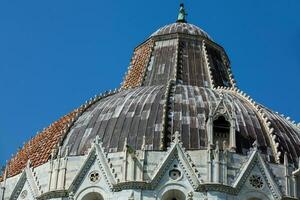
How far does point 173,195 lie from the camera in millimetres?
49656

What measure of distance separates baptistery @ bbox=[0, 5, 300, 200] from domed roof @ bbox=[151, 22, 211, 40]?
7.96m

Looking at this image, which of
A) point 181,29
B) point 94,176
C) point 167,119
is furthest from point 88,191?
point 181,29

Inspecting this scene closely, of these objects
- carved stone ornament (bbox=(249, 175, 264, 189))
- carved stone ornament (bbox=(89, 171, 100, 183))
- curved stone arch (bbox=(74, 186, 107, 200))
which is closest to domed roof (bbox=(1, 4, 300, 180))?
carved stone ornament (bbox=(89, 171, 100, 183))

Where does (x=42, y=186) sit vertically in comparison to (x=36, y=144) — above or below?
below

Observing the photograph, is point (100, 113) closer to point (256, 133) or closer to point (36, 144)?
point (36, 144)

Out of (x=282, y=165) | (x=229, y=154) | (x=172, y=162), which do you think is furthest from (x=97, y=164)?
(x=282, y=165)

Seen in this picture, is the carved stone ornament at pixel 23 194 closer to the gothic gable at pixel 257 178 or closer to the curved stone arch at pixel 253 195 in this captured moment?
the gothic gable at pixel 257 178

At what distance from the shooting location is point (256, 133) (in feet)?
175

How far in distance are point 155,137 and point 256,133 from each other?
716 cm

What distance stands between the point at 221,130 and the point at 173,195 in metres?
5.71

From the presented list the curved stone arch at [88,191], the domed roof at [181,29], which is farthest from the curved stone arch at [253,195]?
the domed roof at [181,29]

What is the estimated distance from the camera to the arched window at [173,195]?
49.3 m

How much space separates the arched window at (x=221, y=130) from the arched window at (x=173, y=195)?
4535mm

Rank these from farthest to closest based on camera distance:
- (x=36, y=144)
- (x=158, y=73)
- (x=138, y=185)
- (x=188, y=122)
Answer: (x=158, y=73)
(x=36, y=144)
(x=188, y=122)
(x=138, y=185)
